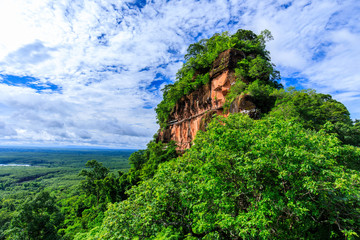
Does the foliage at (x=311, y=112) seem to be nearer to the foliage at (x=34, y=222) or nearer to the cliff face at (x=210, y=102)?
the cliff face at (x=210, y=102)

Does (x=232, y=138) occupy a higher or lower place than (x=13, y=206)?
higher

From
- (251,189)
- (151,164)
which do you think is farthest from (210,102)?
(251,189)

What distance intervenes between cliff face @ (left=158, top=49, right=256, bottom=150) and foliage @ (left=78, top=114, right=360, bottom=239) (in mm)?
9203

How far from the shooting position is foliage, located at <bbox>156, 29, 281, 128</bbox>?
20.2 m

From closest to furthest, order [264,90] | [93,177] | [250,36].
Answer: [264,90]
[250,36]
[93,177]

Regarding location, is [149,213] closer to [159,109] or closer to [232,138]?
[232,138]

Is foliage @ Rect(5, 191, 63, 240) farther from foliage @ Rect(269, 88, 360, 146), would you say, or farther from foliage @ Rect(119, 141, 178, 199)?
foliage @ Rect(269, 88, 360, 146)

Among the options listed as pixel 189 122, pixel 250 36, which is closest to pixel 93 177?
pixel 189 122

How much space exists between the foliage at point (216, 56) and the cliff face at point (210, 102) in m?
1.19

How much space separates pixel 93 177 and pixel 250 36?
1607 inches

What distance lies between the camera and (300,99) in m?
15.4

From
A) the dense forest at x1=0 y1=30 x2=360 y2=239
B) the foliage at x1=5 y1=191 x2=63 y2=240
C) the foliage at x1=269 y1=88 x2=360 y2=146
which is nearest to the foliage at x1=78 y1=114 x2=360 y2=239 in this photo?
the dense forest at x1=0 y1=30 x2=360 y2=239

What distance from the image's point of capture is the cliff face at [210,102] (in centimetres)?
1839

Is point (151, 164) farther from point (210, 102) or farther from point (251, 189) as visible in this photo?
point (251, 189)
